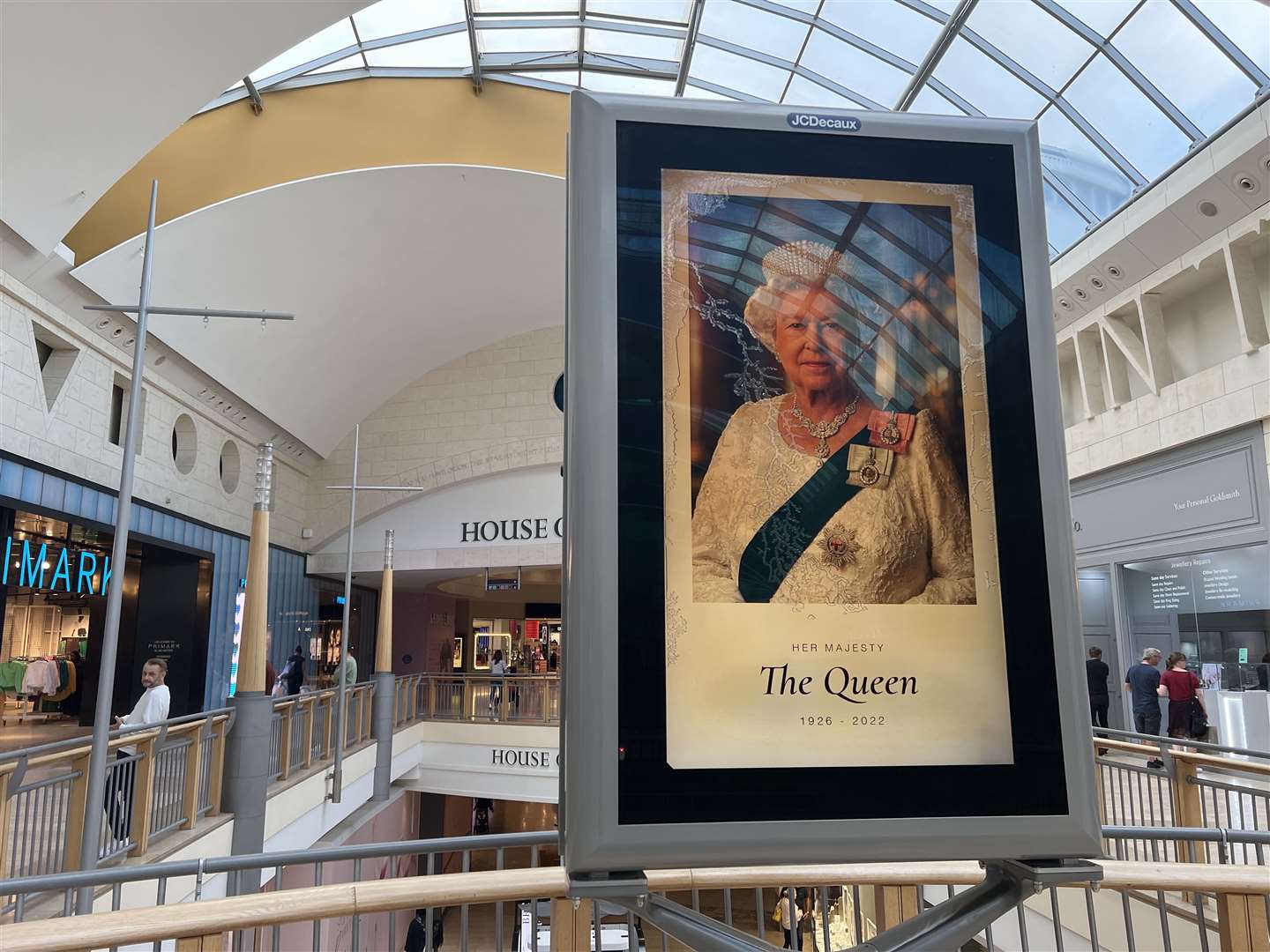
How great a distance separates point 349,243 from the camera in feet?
54.3

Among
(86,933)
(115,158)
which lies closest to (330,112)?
(115,158)

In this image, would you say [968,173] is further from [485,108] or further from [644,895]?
[485,108]

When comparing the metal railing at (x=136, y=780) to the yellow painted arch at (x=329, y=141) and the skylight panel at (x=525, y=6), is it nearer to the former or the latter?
the yellow painted arch at (x=329, y=141)

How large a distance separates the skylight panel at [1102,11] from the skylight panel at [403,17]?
933cm

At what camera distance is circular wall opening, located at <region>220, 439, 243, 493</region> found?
59.9ft

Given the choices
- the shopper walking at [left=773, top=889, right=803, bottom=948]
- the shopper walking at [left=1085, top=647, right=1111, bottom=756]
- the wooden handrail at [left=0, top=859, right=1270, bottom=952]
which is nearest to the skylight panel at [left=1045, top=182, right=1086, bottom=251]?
the shopper walking at [left=1085, top=647, right=1111, bottom=756]

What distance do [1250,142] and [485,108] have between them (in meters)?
12.6

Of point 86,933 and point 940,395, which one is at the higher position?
point 940,395

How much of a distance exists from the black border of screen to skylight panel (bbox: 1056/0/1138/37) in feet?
37.8

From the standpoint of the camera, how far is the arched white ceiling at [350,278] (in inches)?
555

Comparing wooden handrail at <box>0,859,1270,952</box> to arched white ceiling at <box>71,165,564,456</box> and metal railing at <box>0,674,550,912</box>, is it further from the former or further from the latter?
arched white ceiling at <box>71,165,564,456</box>

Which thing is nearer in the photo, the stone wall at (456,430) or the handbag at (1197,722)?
the handbag at (1197,722)

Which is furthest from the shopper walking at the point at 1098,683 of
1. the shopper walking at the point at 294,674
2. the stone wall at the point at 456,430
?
the stone wall at the point at 456,430

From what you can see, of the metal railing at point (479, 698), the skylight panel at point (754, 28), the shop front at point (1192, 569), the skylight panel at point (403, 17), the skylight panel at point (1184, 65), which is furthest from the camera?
the metal railing at point (479, 698)
